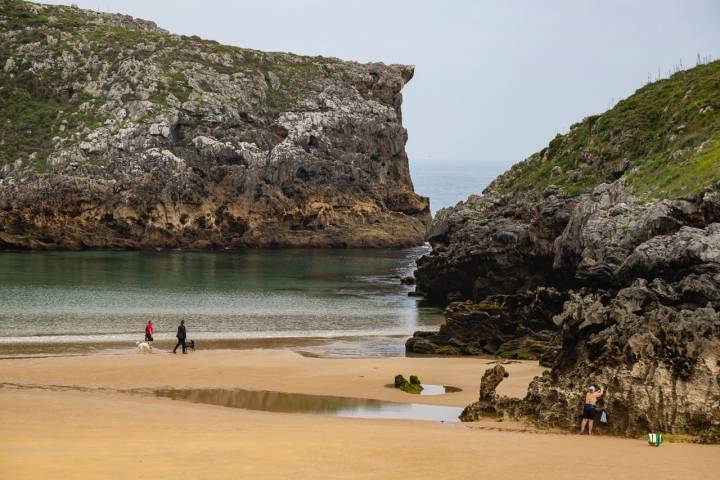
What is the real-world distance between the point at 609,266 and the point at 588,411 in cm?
1583

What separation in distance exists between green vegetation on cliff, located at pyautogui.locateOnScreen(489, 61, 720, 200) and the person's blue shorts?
800 inches

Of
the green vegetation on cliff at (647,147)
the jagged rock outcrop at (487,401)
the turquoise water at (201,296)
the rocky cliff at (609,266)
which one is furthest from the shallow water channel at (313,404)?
the green vegetation on cliff at (647,147)

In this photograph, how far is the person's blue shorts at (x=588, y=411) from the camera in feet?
70.7

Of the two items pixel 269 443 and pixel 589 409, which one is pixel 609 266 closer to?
pixel 589 409

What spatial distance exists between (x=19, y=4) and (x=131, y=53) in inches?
643

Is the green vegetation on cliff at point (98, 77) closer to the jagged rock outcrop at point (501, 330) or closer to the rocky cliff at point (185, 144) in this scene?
the rocky cliff at point (185, 144)

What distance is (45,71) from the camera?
10294 centimetres

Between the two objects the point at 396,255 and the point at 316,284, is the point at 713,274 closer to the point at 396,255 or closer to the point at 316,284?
the point at 316,284

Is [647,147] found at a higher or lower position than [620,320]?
higher

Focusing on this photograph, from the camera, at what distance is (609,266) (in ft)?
120

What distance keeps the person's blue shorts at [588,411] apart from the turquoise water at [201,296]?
24359mm

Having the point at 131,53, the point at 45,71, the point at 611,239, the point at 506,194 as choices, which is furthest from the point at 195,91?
the point at 611,239

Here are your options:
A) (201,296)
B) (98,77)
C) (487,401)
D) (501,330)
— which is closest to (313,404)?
(487,401)

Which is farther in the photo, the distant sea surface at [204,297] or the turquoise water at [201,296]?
the turquoise water at [201,296]
